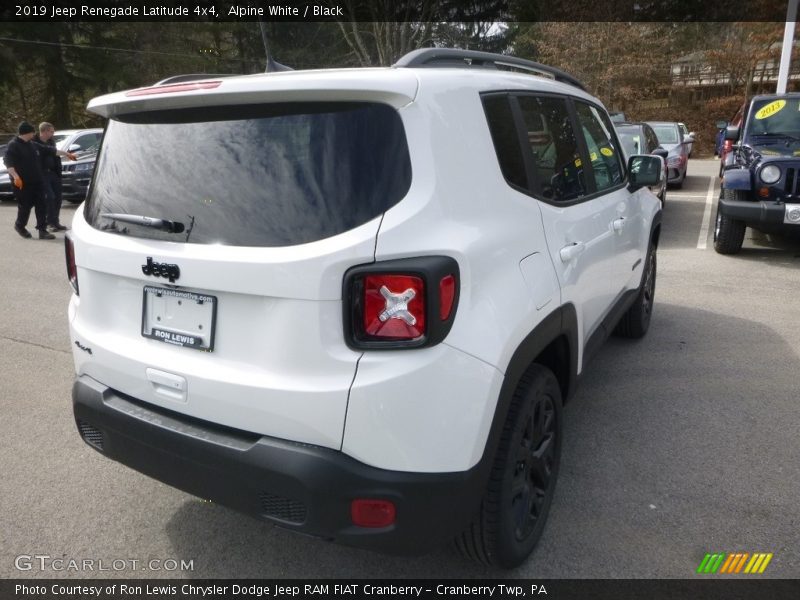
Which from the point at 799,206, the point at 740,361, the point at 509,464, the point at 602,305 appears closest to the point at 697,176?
the point at 799,206

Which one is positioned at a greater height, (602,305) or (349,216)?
(349,216)

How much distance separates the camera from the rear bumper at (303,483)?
6.07 feet

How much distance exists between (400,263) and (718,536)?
1.88 meters

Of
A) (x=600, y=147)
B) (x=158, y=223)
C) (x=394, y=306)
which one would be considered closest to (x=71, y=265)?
(x=158, y=223)

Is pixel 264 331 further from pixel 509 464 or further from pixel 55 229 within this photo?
pixel 55 229

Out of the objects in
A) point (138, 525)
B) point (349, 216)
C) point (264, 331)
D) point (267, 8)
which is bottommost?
point (138, 525)

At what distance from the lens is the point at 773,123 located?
320 inches

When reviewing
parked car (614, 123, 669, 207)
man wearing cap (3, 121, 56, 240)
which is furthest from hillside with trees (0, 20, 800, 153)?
man wearing cap (3, 121, 56, 240)

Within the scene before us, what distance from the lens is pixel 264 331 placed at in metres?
1.93

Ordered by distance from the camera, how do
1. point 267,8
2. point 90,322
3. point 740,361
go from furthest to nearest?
1. point 267,8
2. point 740,361
3. point 90,322

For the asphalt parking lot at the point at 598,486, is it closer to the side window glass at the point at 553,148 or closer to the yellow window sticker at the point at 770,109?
the side window glass at the point at 553,148

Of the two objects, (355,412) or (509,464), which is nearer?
(355,412)

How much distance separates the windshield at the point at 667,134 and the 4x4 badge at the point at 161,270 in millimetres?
14532

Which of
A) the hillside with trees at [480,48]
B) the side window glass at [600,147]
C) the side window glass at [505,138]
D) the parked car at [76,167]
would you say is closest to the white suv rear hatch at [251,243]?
the side window glass at [505,138]
